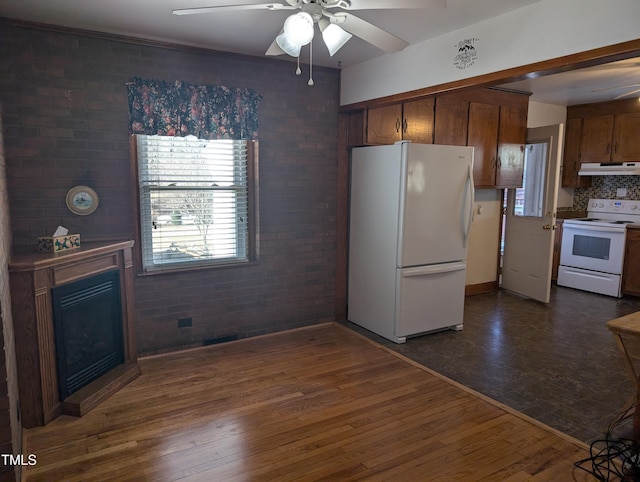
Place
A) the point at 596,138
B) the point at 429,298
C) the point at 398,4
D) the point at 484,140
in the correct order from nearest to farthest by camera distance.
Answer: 1. the point at 398,4
2. the point at 429,298
3. the point at 484,140
4. the point at 596,138

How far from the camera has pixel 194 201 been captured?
364cm

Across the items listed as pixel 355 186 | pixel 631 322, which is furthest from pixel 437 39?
pixel 631 322

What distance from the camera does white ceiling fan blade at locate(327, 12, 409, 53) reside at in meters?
1.96

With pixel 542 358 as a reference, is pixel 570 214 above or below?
above

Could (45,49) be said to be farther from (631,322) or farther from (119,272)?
(631,322)

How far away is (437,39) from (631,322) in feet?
7.15

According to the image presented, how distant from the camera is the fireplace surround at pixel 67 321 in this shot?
97.3 inches

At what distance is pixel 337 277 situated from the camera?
14.6 ft

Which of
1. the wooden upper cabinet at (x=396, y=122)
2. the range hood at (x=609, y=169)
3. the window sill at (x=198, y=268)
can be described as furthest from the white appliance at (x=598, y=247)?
the window sill at (x=198, y=268)

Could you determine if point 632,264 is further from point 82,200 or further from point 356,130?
point 82,200

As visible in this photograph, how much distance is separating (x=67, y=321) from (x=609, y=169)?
6167 millimetres

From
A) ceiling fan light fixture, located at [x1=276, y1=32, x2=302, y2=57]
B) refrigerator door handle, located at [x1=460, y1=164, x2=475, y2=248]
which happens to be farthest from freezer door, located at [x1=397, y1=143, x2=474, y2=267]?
ceiling fan light fixture, located at [x1=276, y1=32, x2=302, y2=57]

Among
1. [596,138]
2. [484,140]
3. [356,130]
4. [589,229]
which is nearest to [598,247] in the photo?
[589,229]

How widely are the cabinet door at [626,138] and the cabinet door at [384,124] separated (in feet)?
11.1
